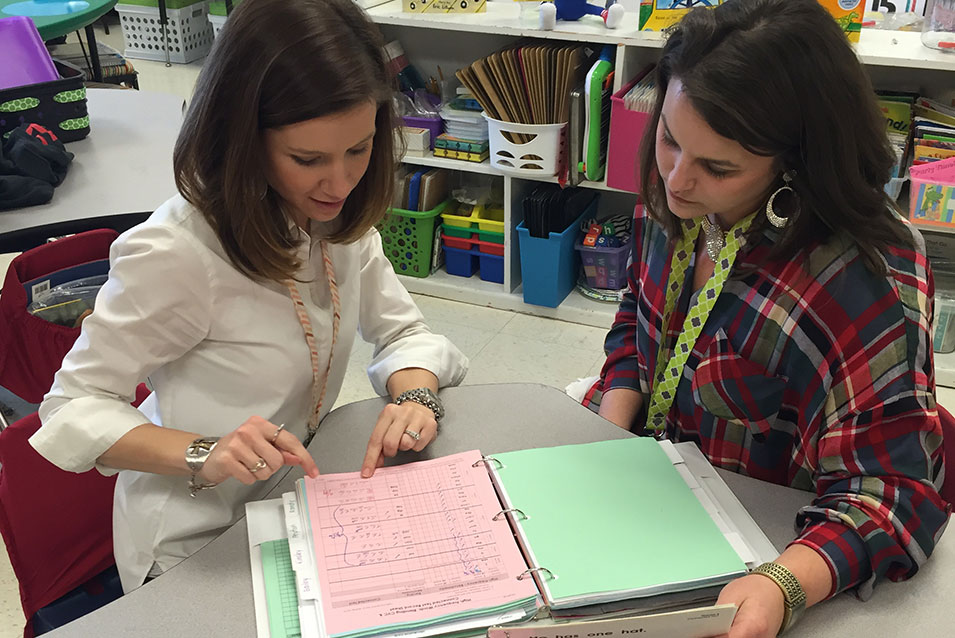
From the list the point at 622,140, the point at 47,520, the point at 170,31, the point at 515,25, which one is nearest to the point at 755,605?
the point at 47,520

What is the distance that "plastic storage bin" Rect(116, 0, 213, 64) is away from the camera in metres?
5.52

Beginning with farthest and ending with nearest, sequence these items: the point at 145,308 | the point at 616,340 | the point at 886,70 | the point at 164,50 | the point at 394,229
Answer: the point at 164,50 < the point at 394,229 < the point at 886,70 < the point at 616,340 < the point at 145,308

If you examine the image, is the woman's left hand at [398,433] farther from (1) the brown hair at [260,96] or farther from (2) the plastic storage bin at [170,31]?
(2) the plastic storage bin at [170,31]

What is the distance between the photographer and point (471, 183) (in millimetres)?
3258

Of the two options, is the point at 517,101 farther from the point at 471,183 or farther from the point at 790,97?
the point at 790,97

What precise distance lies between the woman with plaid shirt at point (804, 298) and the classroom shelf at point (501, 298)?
1771 mm

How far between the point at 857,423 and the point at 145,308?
864 mm

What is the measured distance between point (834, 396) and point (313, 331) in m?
0.69

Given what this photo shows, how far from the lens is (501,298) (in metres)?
3.13

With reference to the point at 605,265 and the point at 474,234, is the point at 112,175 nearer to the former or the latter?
the point at 474,234

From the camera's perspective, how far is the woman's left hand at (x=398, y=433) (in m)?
1.14

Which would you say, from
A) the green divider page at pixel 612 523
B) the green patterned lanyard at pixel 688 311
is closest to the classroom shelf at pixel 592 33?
the green patterned lanyard at pixel 688 311

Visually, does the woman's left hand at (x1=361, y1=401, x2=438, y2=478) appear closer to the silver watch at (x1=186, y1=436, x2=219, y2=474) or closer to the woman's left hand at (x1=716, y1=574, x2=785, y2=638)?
the silver watch at (x1=186, y1=436, x2=219, y2=474)

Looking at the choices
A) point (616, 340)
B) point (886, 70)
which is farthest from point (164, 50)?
point (616, 340)
